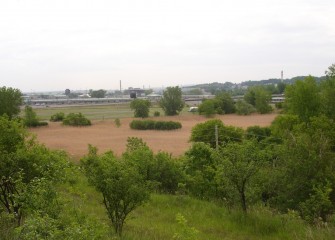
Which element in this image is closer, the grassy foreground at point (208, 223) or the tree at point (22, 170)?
the tree at point (22, 170)

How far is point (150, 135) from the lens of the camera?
162 ft

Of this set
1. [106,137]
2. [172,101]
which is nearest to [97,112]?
[172,101]

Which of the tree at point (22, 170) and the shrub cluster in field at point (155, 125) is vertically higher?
the tree at point (22, 170)

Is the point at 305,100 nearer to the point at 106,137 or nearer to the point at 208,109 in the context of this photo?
the point at 106,137

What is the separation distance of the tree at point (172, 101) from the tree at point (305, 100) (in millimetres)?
40215

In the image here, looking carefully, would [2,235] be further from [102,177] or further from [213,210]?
[213,210]

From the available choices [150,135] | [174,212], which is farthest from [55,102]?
[174,212]

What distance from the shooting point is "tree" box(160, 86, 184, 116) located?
74750 millimetres

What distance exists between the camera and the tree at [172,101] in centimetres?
7475

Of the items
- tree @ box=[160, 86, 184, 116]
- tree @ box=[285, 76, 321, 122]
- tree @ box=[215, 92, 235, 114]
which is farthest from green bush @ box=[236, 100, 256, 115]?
tree @ box=[285, 76, 321, 122]

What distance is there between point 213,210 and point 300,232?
3.35 meters

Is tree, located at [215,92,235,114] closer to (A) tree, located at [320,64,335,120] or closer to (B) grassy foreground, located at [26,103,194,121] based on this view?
(B) grassy foreground, located at [26,103,194,121]

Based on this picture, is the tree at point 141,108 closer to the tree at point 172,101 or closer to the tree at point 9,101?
the tree at point 172,101

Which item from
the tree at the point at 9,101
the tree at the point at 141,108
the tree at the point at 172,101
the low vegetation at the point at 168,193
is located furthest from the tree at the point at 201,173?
the tree at the point at 172,101
